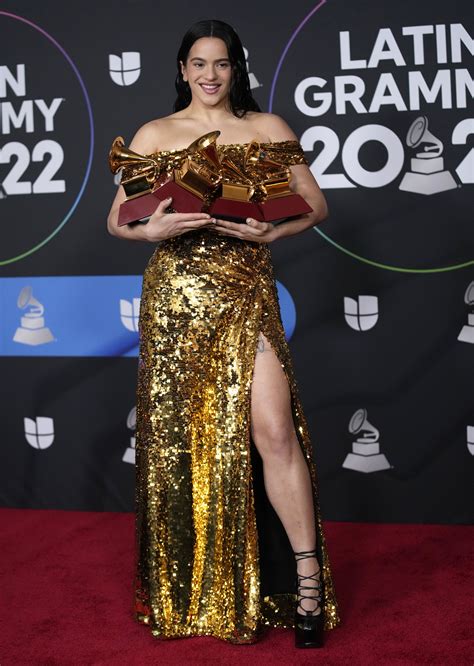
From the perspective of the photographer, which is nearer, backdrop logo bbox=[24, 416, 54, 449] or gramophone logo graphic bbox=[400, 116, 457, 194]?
gramophone logo graphic bbox=[400, 116, 457, 194]

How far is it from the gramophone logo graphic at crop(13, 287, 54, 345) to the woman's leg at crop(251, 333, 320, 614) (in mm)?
1888

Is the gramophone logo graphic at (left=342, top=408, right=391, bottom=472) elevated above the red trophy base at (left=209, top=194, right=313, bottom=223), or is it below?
below

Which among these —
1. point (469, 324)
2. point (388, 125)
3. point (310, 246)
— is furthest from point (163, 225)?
point (469, 324)

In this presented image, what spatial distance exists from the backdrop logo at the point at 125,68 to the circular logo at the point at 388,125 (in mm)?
666

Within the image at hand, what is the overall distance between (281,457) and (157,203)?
33.6 inches

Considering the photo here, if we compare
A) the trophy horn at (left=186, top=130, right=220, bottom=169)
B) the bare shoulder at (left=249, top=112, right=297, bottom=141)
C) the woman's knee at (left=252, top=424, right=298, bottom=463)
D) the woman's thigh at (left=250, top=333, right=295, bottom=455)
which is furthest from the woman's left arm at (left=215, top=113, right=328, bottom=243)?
the woman's knee at (left=252, top=424, right=298, bottom=463)

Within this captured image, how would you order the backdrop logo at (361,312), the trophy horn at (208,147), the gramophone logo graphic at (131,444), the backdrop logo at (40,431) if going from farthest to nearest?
the backdrop logo at (40,431) → the gramophone logo graphic at (131,444) → the backdrop logo at (361,312) → the trophy horn at (208,147)

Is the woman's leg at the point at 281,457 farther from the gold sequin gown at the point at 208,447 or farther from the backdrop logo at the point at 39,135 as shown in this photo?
the backdrop logo at the point at 39,135

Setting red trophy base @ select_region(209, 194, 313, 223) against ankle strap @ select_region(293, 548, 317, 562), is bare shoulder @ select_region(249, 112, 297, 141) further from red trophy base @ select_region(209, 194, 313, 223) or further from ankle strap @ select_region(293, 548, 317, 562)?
ankle strap @ select_region(293, 548, 317, 562)

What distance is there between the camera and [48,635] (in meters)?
2.81

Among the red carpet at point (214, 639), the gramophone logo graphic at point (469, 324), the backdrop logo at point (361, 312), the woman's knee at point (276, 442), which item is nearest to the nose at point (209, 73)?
the woman's knee at point (276, 442)

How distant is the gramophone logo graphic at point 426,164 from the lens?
12.5 feet

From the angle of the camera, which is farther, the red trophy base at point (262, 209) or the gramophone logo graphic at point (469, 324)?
the gramophone logo graphic at point (469, 324)

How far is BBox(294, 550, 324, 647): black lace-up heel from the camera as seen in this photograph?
8.66ft
